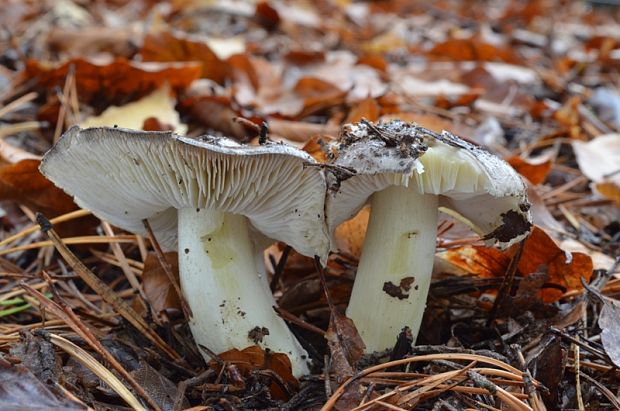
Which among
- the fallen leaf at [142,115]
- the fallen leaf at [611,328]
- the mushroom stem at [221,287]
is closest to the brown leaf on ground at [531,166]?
the fallen leaf at [611,328]

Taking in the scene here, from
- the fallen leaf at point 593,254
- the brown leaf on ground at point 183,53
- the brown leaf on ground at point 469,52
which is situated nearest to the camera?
the fallen leaf at point 593,254

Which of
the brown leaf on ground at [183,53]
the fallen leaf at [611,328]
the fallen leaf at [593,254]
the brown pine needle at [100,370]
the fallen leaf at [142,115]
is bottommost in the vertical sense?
the fallen leaf at [593,254]

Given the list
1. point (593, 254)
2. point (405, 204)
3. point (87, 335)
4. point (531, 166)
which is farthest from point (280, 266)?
point (531, 166)

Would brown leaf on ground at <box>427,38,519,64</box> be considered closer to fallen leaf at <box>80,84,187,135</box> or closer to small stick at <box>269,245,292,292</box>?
fallen leaf at <box>80,84,187,135</box>

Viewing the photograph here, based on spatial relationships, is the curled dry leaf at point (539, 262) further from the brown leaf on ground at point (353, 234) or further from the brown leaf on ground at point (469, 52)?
the brown leaf on ground at point (469, 52)

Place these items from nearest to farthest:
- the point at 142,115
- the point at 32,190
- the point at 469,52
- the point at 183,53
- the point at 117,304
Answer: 1. the point at 117,304
2. the point at 32,190
3. the point at 142,115
4. the point at 183,53
5. the point at 469,52

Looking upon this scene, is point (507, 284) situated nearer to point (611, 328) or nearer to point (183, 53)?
point (611, 328)
